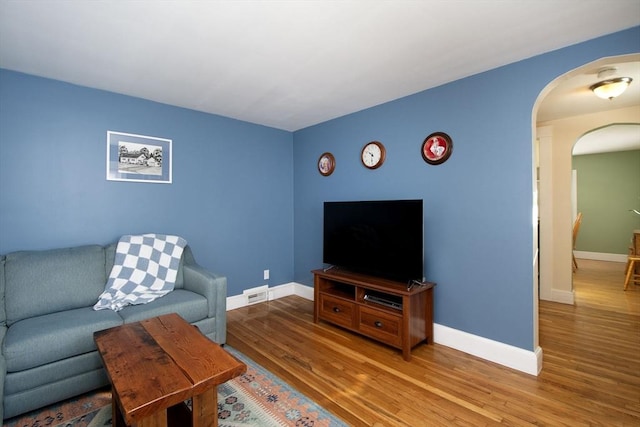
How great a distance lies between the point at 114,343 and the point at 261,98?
2.34 meters

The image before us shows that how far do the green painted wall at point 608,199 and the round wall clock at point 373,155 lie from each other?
666cm

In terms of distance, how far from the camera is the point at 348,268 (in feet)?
10.3

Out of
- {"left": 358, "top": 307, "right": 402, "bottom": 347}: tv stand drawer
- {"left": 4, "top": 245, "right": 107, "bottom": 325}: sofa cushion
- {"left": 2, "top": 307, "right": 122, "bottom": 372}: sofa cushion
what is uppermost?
{"left": 4, "top": 245, "right": 107, "bottom": 325}: sofa cushion

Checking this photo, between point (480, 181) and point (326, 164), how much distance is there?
1821 millimetres

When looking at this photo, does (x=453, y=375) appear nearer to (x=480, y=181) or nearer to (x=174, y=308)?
(x=480, y=181)

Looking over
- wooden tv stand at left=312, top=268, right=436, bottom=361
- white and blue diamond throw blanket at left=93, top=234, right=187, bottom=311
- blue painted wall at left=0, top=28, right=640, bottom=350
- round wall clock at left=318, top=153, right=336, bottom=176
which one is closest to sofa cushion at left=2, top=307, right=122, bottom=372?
white and blue diamond throw blanket at left=93, top=234, right=187, bottom=311

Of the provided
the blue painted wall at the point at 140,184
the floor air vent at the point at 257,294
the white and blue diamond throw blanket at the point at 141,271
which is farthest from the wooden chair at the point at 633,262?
the white and blue diamond throw blanket at the point at 141,271

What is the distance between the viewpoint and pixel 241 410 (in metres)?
1.78

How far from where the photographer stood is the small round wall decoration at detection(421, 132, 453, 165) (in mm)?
2619

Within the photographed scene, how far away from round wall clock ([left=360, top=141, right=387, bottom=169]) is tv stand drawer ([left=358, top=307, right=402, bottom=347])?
1489mm

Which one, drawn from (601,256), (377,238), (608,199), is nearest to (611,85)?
(377,238)

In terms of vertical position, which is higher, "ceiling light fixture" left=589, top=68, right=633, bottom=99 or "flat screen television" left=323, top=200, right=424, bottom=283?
"ceiling light fixture" left=589, top=68, right=633, bottom=99

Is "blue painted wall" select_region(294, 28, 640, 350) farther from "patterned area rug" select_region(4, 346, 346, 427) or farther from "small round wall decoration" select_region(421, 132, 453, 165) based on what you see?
"patterned area rug" select_region(4, 346, 346, 427)

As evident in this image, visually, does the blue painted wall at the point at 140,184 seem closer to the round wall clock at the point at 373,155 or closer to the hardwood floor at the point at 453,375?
the hardwood floor at the point at 453,375
